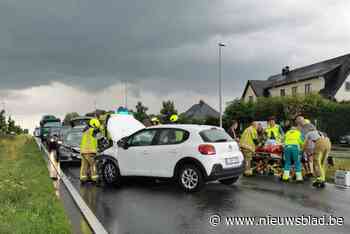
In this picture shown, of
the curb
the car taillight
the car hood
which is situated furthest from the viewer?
the car hood

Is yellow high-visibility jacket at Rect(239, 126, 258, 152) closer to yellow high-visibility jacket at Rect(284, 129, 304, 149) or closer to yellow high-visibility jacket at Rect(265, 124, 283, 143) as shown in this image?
yellow high-visibility jacket at Rect(265, 124, 283, 143)

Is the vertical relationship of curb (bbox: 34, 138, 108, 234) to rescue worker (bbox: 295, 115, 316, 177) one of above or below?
below

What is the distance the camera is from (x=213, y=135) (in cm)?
955

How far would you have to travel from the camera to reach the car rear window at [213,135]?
30.6 ft

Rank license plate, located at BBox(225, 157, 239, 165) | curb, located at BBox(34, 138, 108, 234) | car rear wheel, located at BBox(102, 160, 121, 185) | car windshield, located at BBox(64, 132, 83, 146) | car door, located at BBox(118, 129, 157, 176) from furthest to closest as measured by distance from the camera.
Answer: car windshield, located at BBox(64, 132, 83, 146), car rear wheel, located at BBox(102, 160, 121, 185), car door, located at BBox(118, 129, 157, 176), license plate, located at BBox(225, 157, 239, 165), curb, located at BBox(34, 138, 108, 234)

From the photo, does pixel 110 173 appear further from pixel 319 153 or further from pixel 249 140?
pixel 319 153

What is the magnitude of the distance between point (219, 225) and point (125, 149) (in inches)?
185

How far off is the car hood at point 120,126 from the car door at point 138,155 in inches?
109

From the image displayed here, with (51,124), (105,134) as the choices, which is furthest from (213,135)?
(51,124)

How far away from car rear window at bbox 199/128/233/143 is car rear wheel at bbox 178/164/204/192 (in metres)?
0.76

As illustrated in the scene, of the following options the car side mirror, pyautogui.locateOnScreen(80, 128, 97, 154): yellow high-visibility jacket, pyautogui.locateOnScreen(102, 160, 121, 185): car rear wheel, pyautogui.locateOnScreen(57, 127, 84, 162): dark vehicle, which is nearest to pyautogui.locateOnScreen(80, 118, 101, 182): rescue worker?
pyautogui.locateOnScreen(80, 128, 97, 154): yellow high-visibility jacket

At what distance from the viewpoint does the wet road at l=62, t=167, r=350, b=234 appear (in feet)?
20.5

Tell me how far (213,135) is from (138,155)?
2071 mm

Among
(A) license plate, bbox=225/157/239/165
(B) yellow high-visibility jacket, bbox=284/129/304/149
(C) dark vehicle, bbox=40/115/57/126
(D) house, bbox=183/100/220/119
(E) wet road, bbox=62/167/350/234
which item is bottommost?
(E) wet road, bbox=62/167/350/234
